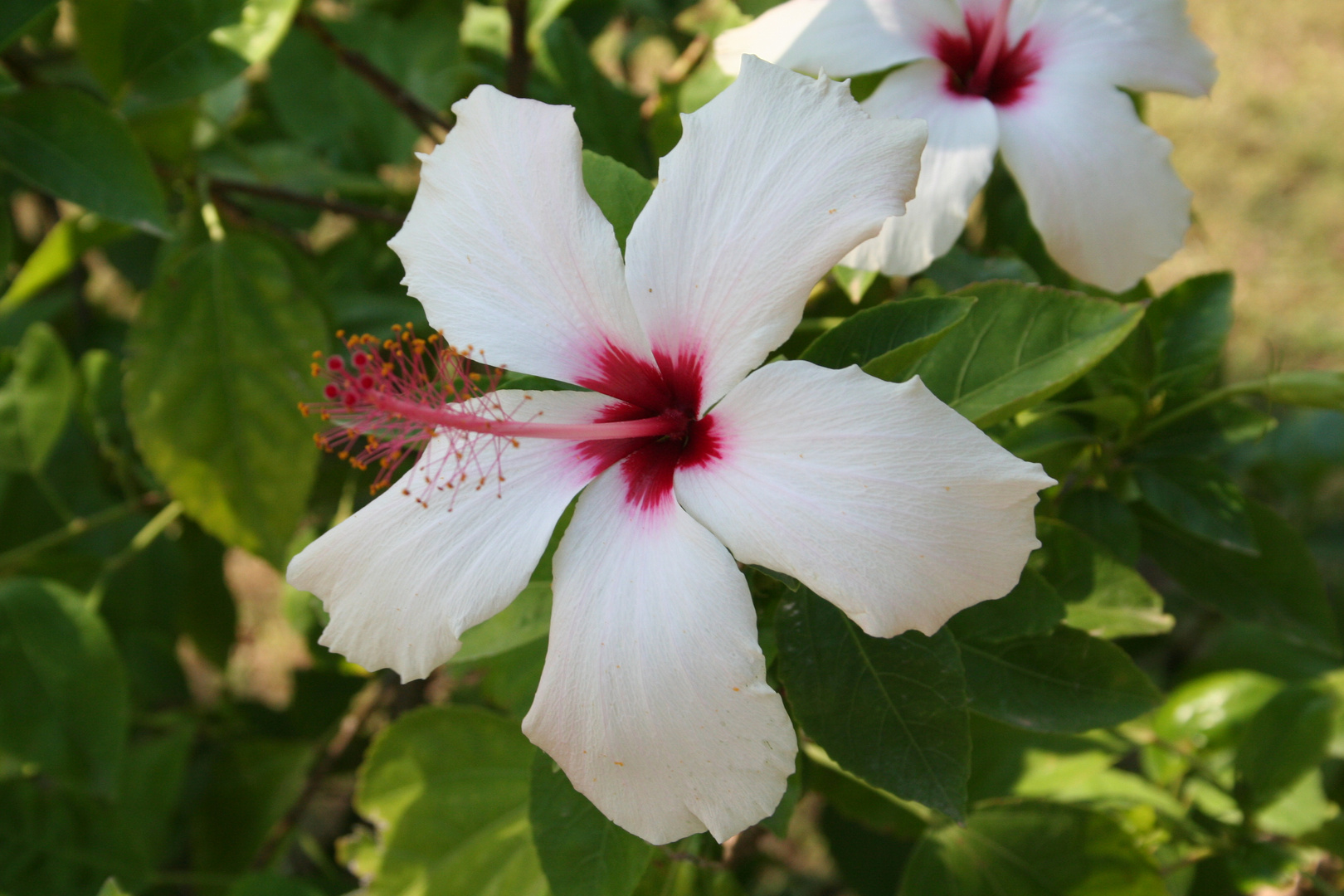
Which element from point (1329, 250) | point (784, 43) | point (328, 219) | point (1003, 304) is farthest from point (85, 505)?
point (1329, 250)

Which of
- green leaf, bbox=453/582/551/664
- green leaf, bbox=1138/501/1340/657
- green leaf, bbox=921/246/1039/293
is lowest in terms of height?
green leaf, bbox=1138/501/1340/657

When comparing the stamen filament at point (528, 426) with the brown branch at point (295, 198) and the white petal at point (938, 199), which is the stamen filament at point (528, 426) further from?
the brown branch at point (295, 198)

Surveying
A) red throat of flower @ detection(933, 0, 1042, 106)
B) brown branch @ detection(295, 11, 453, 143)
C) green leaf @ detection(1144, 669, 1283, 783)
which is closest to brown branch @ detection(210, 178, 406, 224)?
brown branch @ detection(295, 11, 453, 143)

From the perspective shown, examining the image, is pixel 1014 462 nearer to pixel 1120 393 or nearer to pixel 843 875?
pixel 1120 393

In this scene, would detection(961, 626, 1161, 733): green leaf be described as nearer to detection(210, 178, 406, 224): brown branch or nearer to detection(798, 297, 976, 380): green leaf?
detection(798, 297, 976, 380): green leaf

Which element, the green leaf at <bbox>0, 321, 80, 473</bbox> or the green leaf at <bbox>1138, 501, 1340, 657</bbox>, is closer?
the green leaf at <bbox>1138, 501, 1340, 657</bbox>

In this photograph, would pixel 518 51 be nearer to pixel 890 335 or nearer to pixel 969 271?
pixel 969 271
